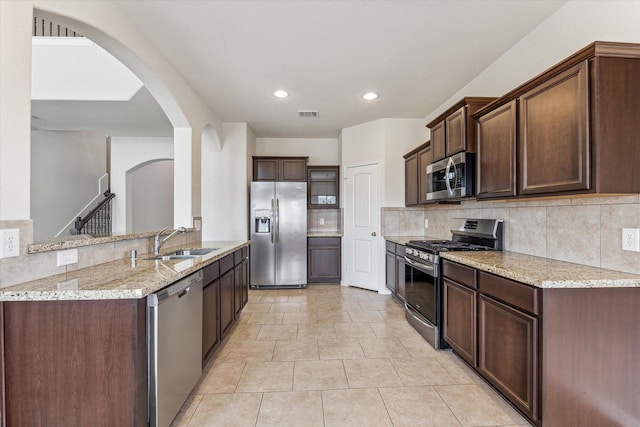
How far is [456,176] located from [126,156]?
238 inches

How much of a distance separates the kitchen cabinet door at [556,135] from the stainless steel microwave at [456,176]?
0.60 m

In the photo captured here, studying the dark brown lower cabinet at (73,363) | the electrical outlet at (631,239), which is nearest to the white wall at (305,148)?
the electrical outlet at (631,239)

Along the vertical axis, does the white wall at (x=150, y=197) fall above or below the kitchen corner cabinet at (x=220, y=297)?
above

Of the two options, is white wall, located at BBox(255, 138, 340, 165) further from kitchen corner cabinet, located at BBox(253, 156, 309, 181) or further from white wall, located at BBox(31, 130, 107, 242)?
white wall, located at BBox(31, 130, 107, 242)

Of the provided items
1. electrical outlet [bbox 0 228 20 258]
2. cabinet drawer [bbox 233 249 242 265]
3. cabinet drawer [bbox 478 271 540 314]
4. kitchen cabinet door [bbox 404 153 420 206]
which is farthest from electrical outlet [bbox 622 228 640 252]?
electrical outlet [bbox 0 228 20 258]

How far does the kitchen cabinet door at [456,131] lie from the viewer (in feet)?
8.80

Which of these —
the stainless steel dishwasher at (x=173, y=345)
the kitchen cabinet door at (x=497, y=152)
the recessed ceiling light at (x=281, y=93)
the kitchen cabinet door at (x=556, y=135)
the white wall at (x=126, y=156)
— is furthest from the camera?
the white wall at (x=126, y=156)

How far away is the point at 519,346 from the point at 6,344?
2.56 metres

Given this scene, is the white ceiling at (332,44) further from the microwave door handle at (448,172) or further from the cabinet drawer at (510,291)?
the cabinet drawer at (510,291)

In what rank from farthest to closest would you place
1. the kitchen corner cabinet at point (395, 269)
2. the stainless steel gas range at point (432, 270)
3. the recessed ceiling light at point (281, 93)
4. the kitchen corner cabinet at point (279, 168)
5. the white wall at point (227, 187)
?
1. the kitchen corner cabinet at point (279, 168)
2. the white wall at point (227, 187)
3. the kitchen corner cabinet at point (395, 269)
4. the recessed ceiling light at point (281, 93)
5. the stainless steel gas range at point (432, 270)

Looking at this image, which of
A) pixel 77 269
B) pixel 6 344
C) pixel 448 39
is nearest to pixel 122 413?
pixel 6 344

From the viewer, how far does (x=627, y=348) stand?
1581 millimetres

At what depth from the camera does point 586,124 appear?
158 centimetres

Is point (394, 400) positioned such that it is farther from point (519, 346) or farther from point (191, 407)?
point (191, 407)
